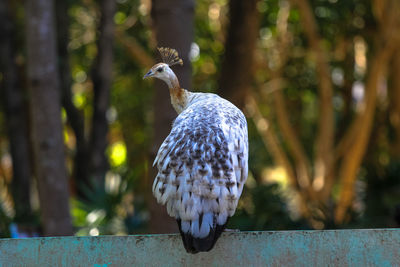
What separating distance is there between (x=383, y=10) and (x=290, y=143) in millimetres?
3261

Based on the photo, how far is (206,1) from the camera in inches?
542

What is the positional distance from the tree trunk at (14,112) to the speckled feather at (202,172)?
5.25 metres

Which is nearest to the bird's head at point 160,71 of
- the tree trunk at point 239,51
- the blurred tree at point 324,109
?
the tree trunk at point 239,51

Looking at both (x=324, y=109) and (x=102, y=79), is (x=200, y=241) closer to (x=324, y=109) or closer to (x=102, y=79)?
(x=102, y=79)

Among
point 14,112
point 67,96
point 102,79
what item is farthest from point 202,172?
point 14,112

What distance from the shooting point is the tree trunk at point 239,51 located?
731 centimetres

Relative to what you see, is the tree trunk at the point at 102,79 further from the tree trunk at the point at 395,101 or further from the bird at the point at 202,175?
the tree trunk at the point at 395,101

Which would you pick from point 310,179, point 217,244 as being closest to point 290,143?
point 310,179

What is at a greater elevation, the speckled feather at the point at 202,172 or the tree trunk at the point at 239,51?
the speckled feather at the point at 202,172

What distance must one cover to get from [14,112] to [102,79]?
1.95 meters

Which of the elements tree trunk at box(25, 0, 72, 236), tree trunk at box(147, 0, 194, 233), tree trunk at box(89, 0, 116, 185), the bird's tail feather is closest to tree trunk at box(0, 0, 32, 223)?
tree trunk at box(89, 0, 116, 185)

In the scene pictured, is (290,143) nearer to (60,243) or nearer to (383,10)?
(383,10)

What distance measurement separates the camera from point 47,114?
225 inches

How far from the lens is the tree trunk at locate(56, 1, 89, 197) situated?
8742mm
